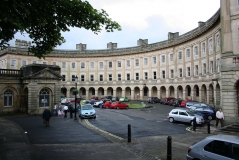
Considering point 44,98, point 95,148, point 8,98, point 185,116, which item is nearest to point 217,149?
point 95,148

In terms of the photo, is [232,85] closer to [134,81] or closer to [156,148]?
[156,148]

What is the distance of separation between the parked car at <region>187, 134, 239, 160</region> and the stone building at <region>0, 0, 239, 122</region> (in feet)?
42.5

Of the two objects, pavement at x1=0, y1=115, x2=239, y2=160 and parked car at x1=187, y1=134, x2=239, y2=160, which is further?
pavement at x1=0, y1=115, x2=239, y2=160

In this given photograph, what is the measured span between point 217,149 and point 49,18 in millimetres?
9299

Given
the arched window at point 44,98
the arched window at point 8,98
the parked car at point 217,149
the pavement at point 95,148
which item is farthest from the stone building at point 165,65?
the parked car at point 217,149

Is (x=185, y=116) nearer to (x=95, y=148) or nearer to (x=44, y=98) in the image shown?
(x=95, y=148)

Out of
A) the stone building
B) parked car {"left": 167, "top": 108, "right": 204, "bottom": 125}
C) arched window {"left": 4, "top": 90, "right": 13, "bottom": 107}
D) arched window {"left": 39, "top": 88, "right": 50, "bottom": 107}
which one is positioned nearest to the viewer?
the stone building

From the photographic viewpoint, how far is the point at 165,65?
54000 mm

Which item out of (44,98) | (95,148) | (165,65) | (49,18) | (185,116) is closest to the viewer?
(49,18)

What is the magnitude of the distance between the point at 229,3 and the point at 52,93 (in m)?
23.1

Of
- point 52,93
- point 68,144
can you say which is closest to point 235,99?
point 68,144

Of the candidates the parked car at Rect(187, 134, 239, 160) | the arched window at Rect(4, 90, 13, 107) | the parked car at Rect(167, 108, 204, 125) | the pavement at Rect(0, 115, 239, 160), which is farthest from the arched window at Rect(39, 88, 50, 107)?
the parked car at Rect(187, 134, 239, 160)

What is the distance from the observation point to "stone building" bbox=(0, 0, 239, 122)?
19.7 m

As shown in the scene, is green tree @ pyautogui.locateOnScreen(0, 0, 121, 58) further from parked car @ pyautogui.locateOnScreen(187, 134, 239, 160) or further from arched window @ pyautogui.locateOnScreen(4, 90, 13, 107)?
arched window @ pyautogui.locateOnScreen(4, 90, 13, 107)
